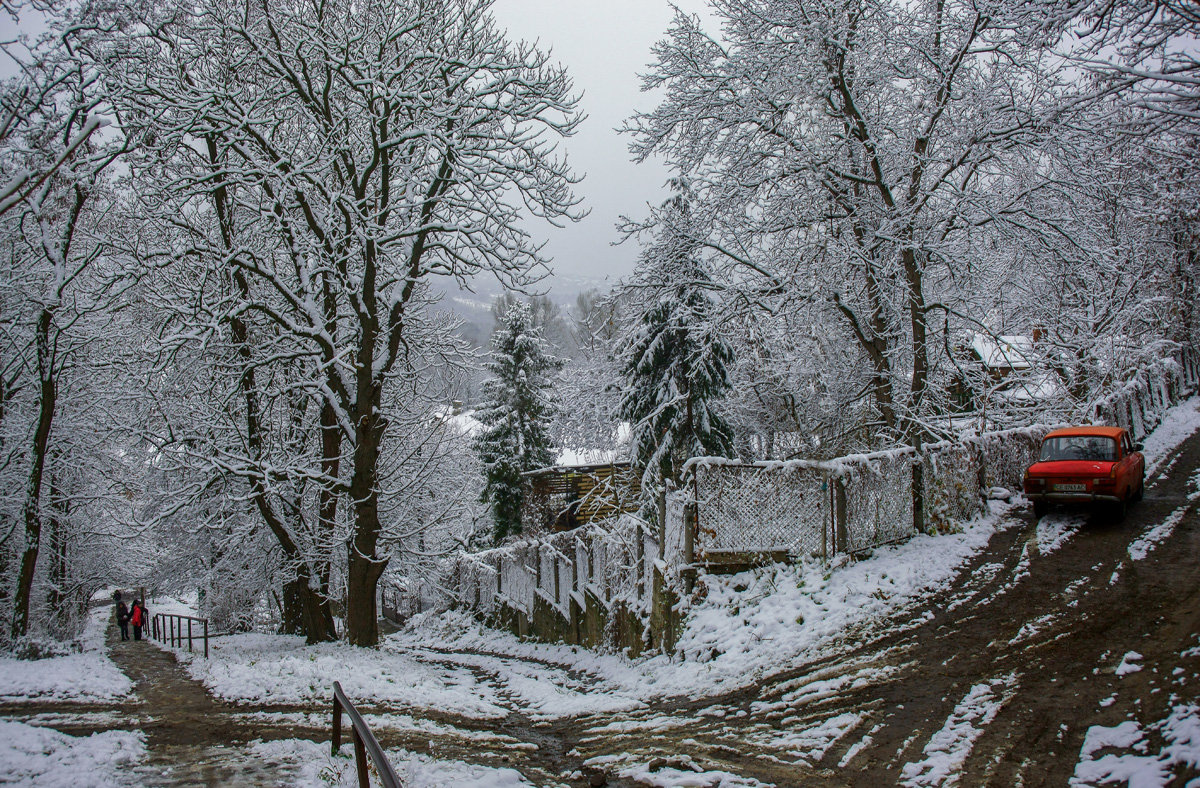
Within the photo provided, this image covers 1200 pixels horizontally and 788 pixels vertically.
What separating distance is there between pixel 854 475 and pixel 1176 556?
14.8 ft

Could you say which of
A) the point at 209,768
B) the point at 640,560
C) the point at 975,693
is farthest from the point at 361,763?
the point at 640,560

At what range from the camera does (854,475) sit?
37.4 ft

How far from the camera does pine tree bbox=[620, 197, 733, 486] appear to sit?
716 inches

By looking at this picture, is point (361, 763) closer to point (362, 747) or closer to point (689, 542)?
point (362, 747)

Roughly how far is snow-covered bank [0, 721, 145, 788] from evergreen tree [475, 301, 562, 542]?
20089 mm

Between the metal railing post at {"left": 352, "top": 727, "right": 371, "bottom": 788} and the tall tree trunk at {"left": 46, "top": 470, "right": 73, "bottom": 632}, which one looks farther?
the tall tree trunk at {"left": 46, "top": 470, "right": 73, "bottom": 632}

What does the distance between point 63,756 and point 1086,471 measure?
625 inches

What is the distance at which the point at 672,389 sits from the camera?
18797 mm

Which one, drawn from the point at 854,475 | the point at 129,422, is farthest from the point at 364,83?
the point at 854,475

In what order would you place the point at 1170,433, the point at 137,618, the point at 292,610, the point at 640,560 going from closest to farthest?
1. the point at 640,560
2. the point at 292,610
3. the point at 1170,433
4. the point at 137,618

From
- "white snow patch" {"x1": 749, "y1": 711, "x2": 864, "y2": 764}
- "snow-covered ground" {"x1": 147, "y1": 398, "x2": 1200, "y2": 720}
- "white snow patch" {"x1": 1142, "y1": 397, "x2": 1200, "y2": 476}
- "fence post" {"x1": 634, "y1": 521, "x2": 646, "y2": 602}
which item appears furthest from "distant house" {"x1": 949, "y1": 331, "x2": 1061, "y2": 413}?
"white snow patch" {"x1": 749, "y1": 711, "x2": 864, "y2": 764}

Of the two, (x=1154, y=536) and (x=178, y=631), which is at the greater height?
(x=1154, y=536)

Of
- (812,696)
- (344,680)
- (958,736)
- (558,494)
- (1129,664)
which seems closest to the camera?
(958,736)

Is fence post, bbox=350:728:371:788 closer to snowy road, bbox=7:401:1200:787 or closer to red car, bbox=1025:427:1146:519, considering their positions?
snowy road, bbox=7:401:1200:787
